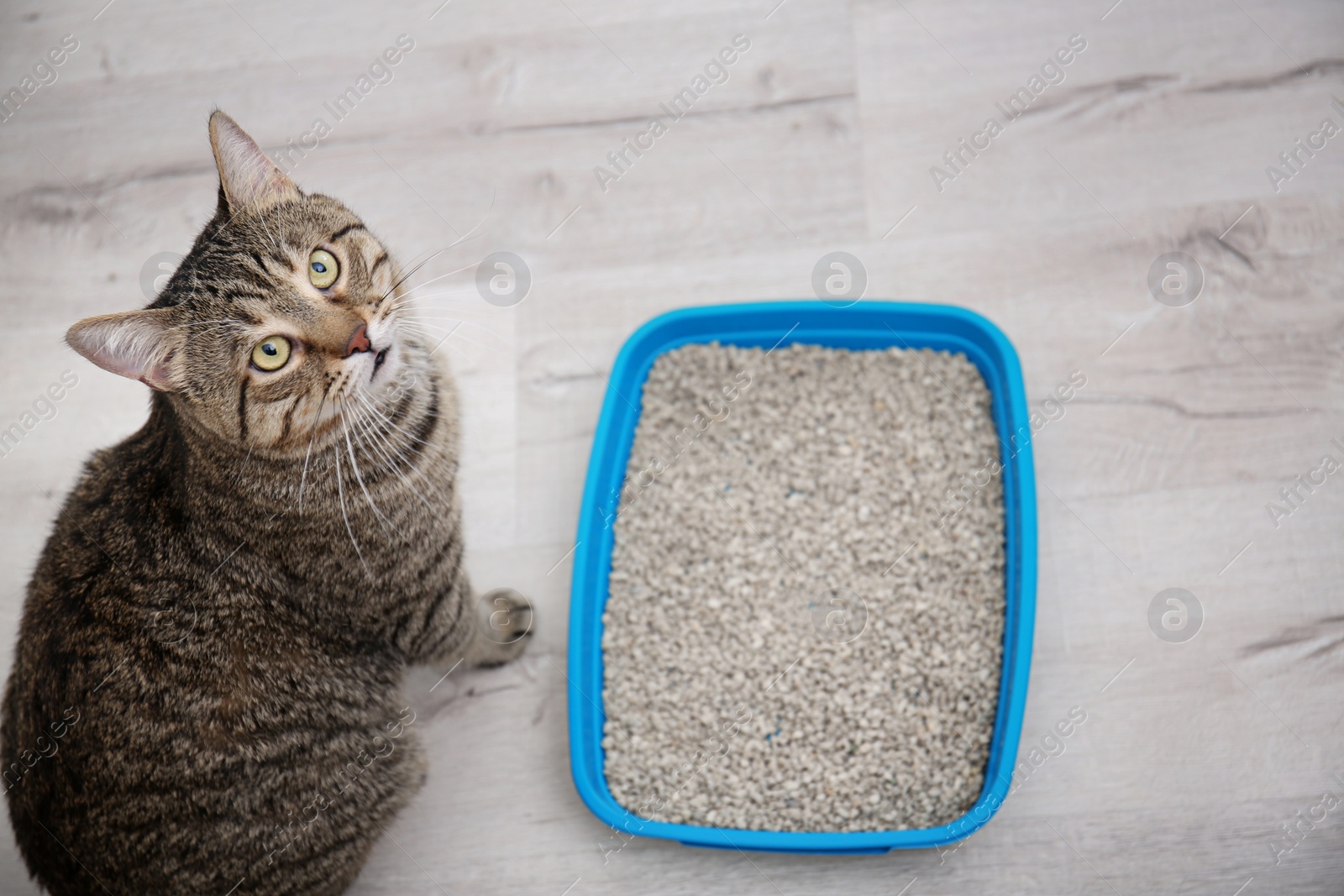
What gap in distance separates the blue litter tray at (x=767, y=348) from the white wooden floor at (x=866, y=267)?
13 centimetres

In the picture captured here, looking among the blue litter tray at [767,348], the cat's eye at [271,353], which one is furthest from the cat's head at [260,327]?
the blue litter tray at [767,348]

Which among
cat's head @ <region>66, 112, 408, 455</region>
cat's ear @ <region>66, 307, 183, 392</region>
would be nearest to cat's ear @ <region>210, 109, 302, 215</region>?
cat's head @ <region>66, 112, 408, 455</region>

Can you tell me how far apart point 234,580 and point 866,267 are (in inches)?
47.3

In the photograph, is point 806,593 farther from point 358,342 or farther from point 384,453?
point 358,342

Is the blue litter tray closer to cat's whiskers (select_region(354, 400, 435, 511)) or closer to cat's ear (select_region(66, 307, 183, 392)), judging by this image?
cat's whiskers (select_region(354, 400, 435, 511))

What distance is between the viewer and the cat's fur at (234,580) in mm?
1074

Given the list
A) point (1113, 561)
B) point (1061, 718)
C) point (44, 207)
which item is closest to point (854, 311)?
point (1113, 561)

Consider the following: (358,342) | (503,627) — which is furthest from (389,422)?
(503,627)

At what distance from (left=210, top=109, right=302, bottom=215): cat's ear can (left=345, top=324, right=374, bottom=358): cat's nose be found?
22 centimetres

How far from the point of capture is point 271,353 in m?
1.07

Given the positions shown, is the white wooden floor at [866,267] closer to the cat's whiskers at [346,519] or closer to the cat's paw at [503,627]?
the cat's paw at [503,627]

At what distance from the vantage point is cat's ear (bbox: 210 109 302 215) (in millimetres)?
1094

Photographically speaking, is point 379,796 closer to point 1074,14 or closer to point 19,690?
point 19,690

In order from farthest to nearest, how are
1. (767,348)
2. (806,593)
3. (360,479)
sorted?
(767,348)
(806,593)
(360,479)
